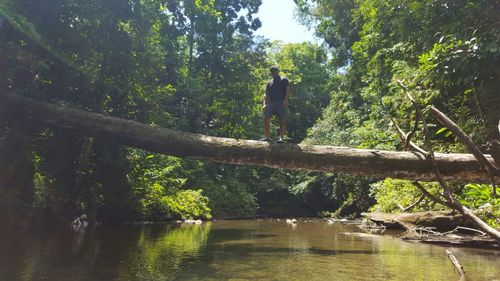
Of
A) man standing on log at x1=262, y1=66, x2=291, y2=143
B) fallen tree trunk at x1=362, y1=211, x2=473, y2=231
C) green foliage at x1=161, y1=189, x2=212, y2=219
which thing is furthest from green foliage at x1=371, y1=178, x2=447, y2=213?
green foliage at x1=161, y1=189, x2=212, y2=219

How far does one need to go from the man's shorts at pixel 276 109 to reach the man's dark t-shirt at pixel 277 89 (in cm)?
9

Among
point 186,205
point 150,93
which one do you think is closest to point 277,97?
point 150,93

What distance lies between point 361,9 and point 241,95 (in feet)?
46.3

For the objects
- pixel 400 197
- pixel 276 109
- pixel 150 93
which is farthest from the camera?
pixel 150 93

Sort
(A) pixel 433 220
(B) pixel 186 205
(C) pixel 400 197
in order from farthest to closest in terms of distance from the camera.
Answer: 1. (B) pixel 186 205
2. (C) pixel 400 197
3. (A) pixel 433 220

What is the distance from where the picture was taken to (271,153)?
734 cm

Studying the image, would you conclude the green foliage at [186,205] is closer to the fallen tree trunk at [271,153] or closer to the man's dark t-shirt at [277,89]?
the fallen tree trunk at [271,153]

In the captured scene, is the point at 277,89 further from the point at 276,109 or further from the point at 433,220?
the point at 433,220

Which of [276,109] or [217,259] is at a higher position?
[276,109]

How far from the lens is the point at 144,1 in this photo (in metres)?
16.3

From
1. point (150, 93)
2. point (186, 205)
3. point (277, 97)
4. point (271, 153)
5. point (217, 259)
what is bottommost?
point (217, 259)

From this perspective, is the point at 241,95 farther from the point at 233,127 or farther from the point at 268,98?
the point at 268,98

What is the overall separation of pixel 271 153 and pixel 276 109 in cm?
152

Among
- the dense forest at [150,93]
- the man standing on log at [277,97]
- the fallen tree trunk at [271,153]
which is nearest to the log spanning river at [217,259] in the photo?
the dense forest at [150,93]
